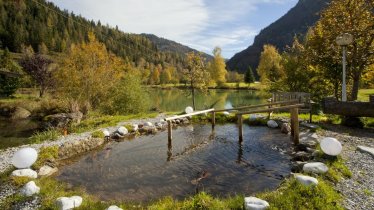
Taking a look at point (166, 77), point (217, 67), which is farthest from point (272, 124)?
point (166, 77)

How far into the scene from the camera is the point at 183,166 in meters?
10.2

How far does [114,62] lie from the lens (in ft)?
91.6

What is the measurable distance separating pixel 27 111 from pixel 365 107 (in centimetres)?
3134

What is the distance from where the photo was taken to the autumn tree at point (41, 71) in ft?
135

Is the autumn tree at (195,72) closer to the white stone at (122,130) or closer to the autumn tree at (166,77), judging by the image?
the white stone at (122,130)

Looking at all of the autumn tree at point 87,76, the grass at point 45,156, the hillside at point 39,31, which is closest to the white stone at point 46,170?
the grass at point 45,156

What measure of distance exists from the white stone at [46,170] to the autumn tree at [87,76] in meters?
14.4

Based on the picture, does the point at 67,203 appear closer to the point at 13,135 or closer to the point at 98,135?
the point at 98,135

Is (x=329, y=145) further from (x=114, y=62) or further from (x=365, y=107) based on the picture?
(x=114, y=62)

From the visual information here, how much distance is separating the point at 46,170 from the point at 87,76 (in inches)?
657

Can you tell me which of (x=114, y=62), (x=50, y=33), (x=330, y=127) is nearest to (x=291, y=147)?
(x=330, y=127)

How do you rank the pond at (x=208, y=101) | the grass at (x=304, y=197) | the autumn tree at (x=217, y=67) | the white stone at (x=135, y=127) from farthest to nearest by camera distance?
the autumn tree at (x=217, y=67), the pond at (x=208, y=101), the white stone at (x=135, y=127), the grass at (x=304, y=197)

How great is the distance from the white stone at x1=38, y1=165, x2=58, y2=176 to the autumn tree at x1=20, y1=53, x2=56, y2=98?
3482cm

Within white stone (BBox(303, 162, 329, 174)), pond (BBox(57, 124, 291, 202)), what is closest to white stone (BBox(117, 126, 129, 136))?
pond (BBox(57, 124, 291, 202))
